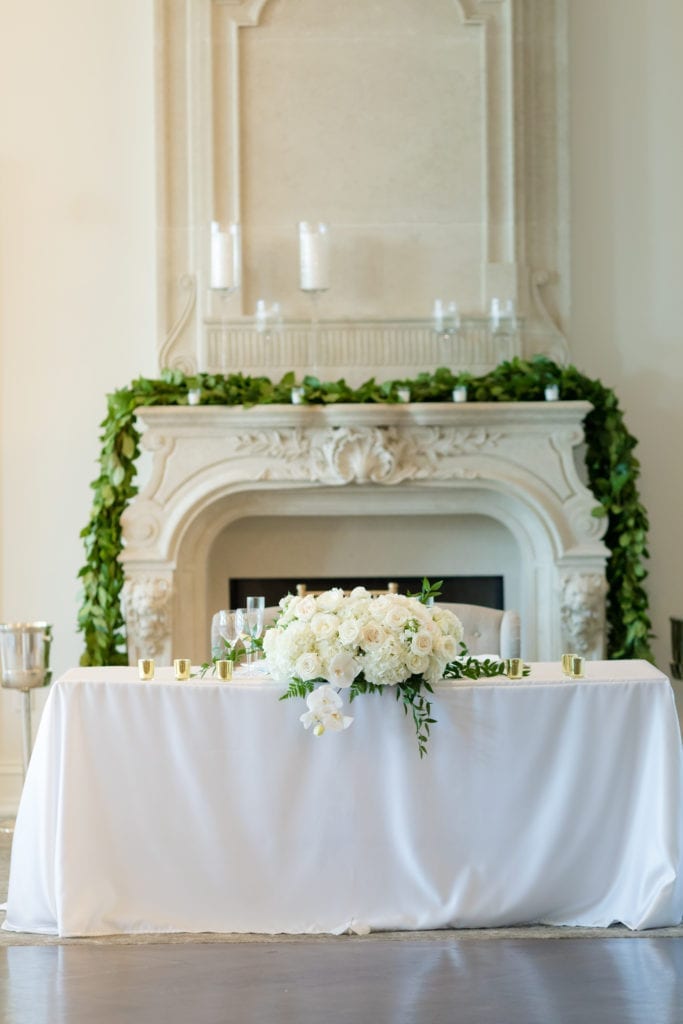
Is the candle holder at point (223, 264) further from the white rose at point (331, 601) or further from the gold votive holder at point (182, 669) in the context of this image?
the white rose at point (331, 601)

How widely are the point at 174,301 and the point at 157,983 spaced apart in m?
3.37

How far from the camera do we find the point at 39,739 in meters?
3.80

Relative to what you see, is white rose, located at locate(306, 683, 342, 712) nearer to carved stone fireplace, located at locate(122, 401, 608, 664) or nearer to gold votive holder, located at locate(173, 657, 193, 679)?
gold votive holder, located at locate(173, 657, 193, 679)

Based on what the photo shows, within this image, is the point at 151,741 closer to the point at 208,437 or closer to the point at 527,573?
the point at 208,437

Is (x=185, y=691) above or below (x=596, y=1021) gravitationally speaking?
above

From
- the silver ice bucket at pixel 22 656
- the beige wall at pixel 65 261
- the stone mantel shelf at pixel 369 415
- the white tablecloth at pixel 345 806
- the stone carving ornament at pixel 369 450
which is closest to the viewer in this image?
the white tablecloth at pixel 345 806

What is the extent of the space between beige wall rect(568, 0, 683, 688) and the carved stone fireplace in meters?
0.63

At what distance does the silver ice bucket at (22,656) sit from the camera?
5090 mm

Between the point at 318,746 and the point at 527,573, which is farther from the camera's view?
the point at 527,573

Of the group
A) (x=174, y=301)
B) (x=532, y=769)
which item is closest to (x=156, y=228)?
(x=174, y=301)

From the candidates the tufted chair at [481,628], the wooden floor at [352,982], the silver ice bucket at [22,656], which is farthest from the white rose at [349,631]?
the silver ice bucket at [22,656]

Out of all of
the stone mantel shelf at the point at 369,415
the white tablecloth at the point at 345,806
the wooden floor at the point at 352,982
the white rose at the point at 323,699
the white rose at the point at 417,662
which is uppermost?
the stone mantel shelf at the point at 369,415

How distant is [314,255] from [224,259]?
0.39 m

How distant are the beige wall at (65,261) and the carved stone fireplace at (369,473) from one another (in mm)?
623
